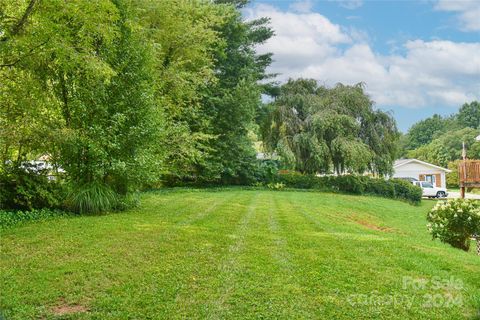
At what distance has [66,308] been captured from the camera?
3.29 metres

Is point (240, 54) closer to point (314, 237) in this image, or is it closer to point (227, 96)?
A: point (227, 96)

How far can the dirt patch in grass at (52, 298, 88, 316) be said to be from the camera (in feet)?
10.5

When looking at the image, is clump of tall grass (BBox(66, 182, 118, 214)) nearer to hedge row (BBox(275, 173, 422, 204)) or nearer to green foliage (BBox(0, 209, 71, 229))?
green foliage (BBox(0, 209, 71, 229))

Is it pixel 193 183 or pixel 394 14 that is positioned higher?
pixel 394 14

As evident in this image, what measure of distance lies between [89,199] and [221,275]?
17.2 feet

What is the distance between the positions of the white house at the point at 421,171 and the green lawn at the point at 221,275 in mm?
34697

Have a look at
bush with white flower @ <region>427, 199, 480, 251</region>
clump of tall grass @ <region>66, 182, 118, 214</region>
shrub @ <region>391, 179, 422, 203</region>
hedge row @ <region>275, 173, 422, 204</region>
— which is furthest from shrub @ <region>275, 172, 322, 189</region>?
clump of tall grass @ <region>66, 182, 118, 214</region>

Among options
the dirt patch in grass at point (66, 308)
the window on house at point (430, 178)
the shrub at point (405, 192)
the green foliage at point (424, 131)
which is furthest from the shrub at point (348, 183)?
the green foliage at point (424, 131)

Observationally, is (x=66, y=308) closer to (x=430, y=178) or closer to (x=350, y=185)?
(x=350, y=185)

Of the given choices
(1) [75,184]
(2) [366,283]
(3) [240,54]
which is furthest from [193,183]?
(2) [366,283]

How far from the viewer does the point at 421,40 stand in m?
11.8

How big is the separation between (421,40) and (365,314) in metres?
10.9

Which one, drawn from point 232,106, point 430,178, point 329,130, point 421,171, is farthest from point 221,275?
point 430,178

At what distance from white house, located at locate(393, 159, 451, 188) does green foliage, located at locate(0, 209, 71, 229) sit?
35826 mm
